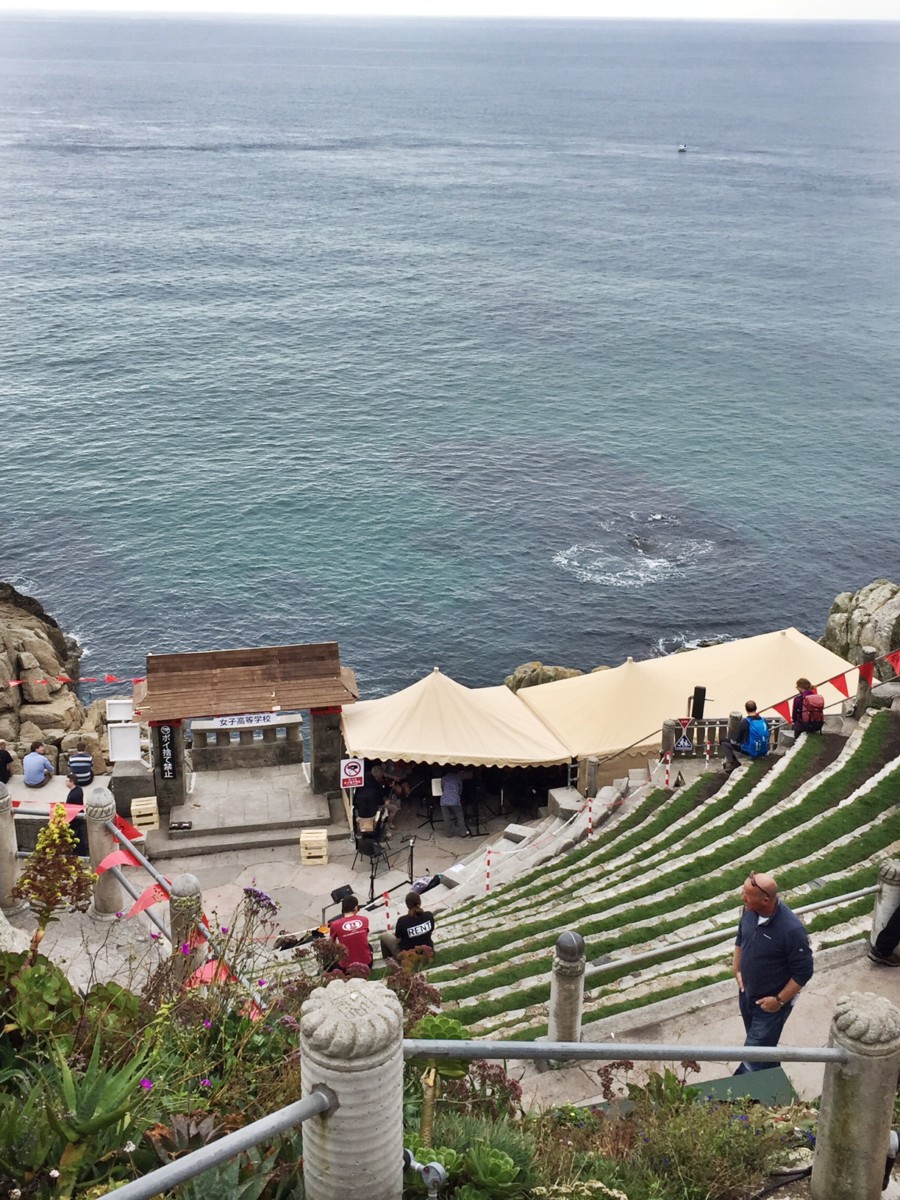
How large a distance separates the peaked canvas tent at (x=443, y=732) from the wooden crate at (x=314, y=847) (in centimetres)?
198

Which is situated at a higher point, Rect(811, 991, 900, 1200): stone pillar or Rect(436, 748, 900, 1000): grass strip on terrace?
Rect(811, 991, 900, 1200): stone pillar

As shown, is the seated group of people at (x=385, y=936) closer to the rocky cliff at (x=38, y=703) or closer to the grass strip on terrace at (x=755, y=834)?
the grass strip on terrace at (x=755, y=834)

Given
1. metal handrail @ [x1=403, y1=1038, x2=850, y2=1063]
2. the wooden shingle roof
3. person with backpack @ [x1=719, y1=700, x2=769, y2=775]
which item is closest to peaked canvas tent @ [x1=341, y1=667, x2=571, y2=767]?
the wooden shingle roof

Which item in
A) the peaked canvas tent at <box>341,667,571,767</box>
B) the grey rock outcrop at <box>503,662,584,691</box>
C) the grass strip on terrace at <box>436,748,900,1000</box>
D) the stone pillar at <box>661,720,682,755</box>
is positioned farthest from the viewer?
the grey rock outcrop at <box>503,662,584,691</box>

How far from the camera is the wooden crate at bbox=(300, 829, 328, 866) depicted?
77.0ft

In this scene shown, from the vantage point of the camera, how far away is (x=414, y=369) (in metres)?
77.9

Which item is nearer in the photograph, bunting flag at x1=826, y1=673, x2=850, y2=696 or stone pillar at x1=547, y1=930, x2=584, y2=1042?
stone pillar at x1=547, y1=930, x2=584, y2=1042

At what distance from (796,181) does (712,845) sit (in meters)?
156

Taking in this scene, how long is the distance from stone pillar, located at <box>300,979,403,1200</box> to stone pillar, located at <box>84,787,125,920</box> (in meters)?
9.74

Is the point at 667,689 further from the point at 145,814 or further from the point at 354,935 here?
the point at 354,935

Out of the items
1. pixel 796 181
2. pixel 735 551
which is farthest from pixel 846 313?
pixel 796 181

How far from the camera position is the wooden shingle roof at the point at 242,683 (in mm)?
24906

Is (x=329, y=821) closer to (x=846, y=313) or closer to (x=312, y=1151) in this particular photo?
(x=312, y=1151)

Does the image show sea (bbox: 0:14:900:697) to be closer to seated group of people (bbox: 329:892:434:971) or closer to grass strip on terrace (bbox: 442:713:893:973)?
grass strip on terrace (bbox: 442:713:893:973)
